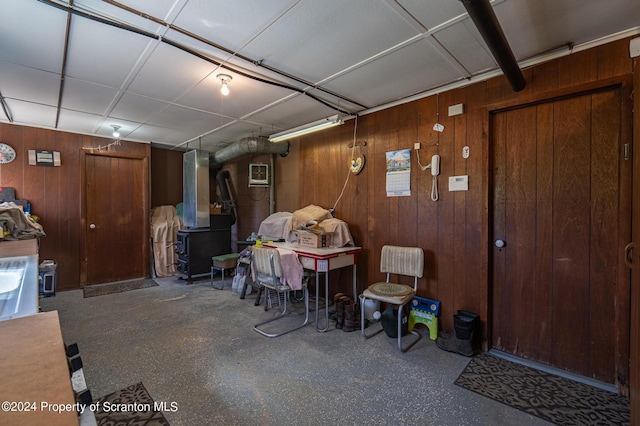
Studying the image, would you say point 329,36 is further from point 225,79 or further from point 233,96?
point 233,96

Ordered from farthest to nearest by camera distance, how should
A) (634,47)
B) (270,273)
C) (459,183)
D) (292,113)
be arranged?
(292,113), (270,273), (459,183), (634,47)

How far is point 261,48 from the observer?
88.0 inches

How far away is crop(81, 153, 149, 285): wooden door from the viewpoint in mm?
4902

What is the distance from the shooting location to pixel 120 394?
2041 millimetres

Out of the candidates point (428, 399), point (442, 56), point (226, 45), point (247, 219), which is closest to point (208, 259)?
point (247, 219)

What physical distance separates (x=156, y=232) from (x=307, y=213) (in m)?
3.26

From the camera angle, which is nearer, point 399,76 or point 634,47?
point 634,47

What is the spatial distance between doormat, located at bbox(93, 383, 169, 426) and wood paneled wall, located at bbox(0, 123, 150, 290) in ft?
12.3

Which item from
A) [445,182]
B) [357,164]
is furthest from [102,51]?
[445,182]

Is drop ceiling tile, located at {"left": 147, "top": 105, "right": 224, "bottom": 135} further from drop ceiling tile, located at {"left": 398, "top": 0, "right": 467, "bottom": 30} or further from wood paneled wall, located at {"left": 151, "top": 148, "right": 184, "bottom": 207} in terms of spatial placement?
drop ceiling tile, located at {"left": 398, "top": 0, "right": 467, "bottom": 30}

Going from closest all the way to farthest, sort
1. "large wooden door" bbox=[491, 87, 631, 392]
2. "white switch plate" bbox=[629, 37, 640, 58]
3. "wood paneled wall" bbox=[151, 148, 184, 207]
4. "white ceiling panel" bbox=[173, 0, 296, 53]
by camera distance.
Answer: "white ceiling panel" bbox=[173, 0, 296, 53], "white switch plate" bbox=[629, 37, 640, 58], "large wooden door" bbox=[491, 87, 631, 392], "wood paneled wall" bbox=[151, 148, 184, 207]

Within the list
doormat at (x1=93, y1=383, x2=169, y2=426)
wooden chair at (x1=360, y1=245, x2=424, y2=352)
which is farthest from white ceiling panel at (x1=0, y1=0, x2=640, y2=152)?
doormat at (x1=93, y1=383, x2=169, y2=426)

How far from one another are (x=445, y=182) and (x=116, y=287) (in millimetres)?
5255

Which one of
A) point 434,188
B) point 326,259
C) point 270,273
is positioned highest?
point 434,188
